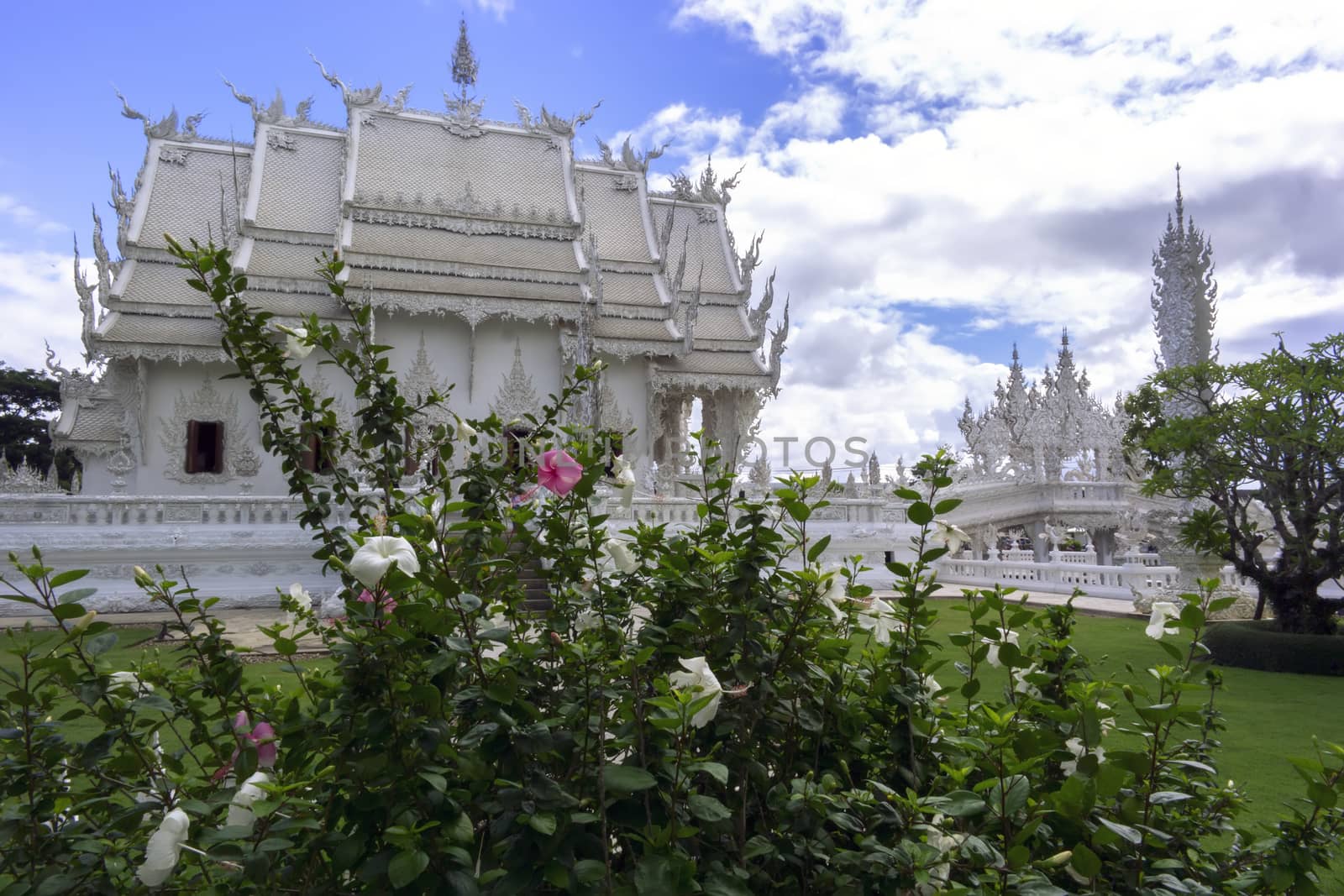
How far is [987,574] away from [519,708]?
13418 millimetres

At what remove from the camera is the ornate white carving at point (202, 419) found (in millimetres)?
13898

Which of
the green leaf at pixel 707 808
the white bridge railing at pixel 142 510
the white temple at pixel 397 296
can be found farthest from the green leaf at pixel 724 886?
the white temple at pixel 397 296

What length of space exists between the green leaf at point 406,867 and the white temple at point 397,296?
37.2 feet

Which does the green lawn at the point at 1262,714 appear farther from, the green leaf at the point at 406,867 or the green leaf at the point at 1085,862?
the green leaf at the point at 406,867

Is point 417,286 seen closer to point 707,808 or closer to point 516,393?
point 516,393

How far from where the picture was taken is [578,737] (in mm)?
1356

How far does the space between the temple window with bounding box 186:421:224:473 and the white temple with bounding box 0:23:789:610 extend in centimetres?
4


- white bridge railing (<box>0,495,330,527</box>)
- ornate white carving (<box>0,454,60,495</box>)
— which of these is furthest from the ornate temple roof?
white bridge railing (<box>0,495,330,527</box>)

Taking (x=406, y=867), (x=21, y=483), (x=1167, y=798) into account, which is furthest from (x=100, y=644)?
(x=21, y=483)

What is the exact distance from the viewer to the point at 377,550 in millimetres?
1119

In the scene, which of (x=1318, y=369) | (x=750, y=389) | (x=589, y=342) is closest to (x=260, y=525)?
(x=589, y=342)

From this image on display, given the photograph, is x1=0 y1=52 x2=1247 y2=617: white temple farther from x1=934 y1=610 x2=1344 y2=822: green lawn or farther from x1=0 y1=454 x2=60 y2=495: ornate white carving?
x1=934 y1=610 x2=1344 y2=822: green lawn

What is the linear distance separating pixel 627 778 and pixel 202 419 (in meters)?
15.3

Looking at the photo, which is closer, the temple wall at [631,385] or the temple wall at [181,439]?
the temple wall at [181,439]
